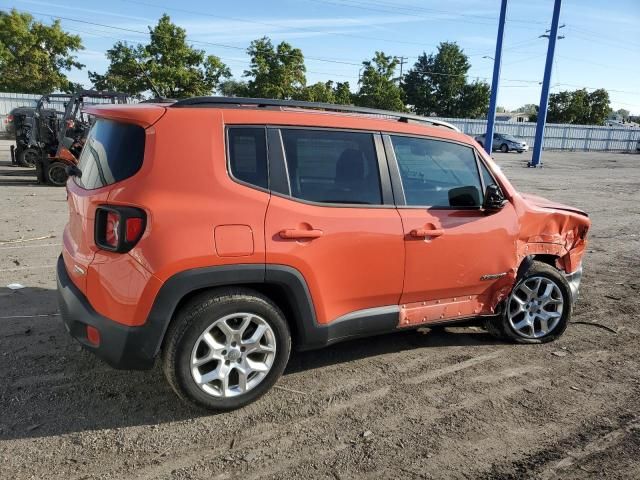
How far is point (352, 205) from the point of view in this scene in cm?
346

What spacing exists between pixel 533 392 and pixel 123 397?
2804 mm

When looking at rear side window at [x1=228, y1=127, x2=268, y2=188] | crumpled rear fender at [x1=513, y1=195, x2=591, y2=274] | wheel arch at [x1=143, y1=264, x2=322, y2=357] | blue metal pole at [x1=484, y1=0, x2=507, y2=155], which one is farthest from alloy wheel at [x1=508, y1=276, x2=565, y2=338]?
blue metal pole at [x1=484, y1=0, x2=507, y2=155]

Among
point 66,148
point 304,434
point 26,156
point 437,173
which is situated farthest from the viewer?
point 26,156

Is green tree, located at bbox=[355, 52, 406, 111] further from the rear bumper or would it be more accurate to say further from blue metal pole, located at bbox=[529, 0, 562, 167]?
the rear bumper

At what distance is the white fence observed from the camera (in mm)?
49188

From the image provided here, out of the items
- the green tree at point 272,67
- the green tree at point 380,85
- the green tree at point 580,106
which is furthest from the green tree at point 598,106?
the green tree at point 272,67

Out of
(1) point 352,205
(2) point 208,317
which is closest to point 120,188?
(2) point 208,317

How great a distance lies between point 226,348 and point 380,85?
53.3 metres

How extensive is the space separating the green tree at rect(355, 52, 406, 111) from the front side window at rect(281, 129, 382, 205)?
51.2 meters

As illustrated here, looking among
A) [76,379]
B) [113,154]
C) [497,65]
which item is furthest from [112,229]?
[497,65]

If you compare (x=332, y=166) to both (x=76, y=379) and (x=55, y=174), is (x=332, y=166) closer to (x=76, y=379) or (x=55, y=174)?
(x=76, y=379)

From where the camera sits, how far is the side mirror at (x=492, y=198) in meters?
3.95

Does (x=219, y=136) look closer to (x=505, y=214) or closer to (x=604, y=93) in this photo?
(x=505, y=214)

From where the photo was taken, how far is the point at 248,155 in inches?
124
